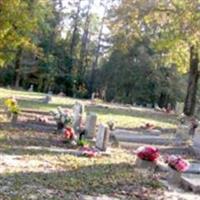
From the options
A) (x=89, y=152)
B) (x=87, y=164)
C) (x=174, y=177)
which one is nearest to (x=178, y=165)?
(x=174, y=177)

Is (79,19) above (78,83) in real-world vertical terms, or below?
above

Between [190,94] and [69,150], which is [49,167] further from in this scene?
[190,94]

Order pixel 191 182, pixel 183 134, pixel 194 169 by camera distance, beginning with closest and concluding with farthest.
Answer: pixel 191 182
pixel 194 169
pixel 183 134

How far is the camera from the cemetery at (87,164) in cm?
720

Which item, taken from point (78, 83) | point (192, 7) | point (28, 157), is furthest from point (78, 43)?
point (28, 157)

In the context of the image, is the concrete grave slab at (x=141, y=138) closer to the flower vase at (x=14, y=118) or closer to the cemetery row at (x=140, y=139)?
the cemetery row at (x=140, y=139)

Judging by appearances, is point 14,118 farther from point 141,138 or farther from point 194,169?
point 194,169

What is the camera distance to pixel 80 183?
7.60 m

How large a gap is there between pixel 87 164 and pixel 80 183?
1.79m

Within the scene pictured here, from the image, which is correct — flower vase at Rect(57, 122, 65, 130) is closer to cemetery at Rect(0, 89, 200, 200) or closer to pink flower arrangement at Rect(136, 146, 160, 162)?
cemetery at Rect(0, 89, 200, 200)

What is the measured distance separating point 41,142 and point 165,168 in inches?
136

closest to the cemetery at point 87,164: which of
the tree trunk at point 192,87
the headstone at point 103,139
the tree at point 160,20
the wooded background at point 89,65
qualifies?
the headstone at point 103,139

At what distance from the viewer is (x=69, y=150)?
1079cm

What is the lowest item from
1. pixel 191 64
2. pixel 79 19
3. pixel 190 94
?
pixel 190 94
